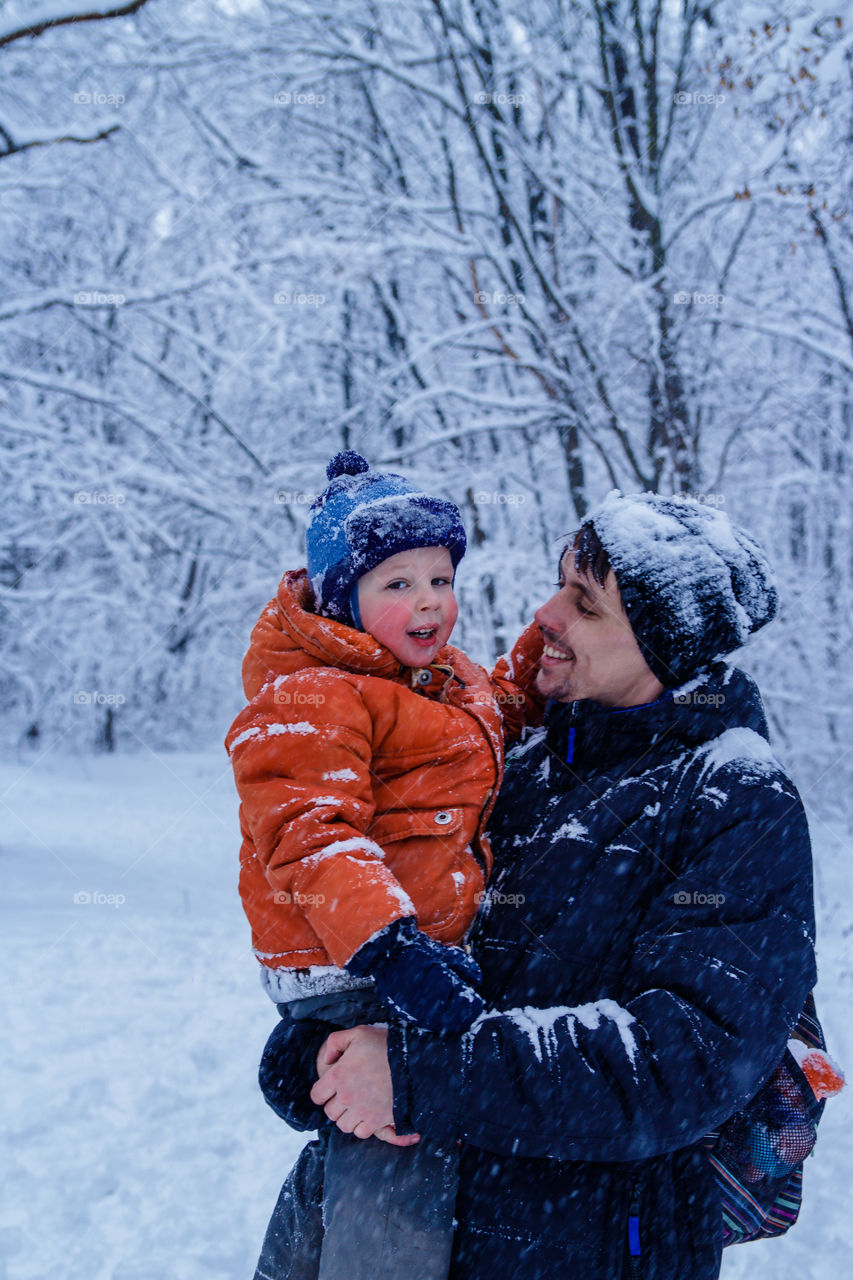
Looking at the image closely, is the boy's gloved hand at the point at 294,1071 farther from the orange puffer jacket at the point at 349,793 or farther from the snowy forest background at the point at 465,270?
the snowy forest background at the point at 465,270

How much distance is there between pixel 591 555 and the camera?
1603mm

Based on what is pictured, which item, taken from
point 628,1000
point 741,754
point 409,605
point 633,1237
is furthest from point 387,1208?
point 409,605

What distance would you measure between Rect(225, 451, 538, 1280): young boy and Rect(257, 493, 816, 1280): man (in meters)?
0.07

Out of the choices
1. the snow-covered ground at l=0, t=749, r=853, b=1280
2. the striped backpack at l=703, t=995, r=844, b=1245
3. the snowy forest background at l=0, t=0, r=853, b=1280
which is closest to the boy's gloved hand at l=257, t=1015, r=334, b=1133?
the striped backpack at l=703, t=995, r=844, b=1245

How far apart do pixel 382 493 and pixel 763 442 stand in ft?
26.2

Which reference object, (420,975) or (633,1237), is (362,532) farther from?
(633,1237)

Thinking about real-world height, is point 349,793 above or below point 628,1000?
above

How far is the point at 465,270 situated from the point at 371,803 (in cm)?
696

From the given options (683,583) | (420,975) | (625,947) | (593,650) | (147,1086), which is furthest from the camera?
(147,1086)

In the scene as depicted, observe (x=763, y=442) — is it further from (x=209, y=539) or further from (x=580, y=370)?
(x=209, y=539)

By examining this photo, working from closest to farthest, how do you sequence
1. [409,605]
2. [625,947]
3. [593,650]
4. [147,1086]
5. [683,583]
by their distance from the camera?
1. [625,947]
2. [683,583]
3. [593,650]
4. [409,605]
5. [147,1086]

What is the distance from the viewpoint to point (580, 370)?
6914mm

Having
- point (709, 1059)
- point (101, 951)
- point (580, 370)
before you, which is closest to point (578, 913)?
point (709, 1059)

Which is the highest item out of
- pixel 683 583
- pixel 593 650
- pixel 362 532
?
pixel 362 532
